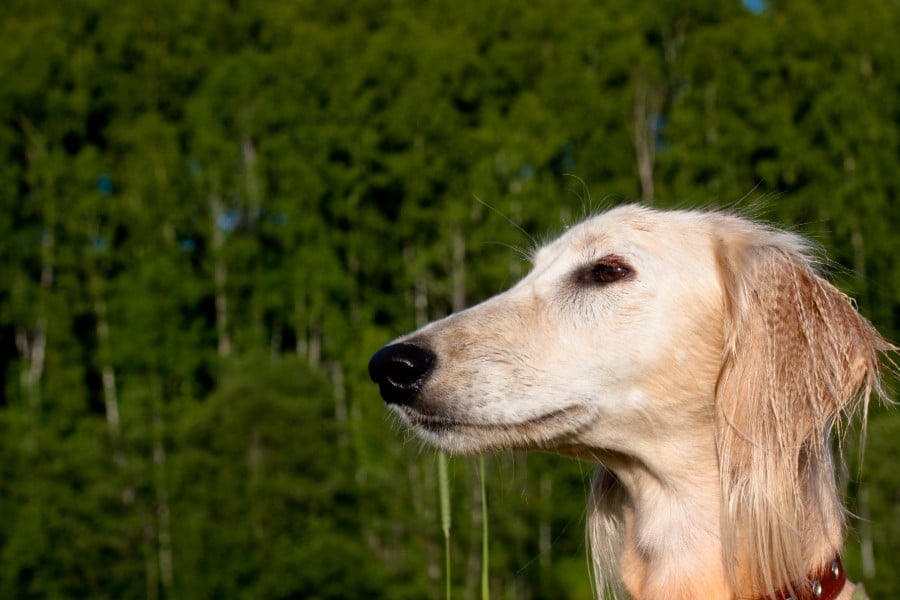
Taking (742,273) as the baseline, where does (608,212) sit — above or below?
above

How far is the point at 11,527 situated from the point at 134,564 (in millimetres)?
2692

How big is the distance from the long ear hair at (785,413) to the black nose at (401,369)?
95 centimetres

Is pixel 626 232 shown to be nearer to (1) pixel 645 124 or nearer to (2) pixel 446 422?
(2) pixel 446 422

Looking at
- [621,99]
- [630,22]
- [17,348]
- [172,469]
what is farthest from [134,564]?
[630,22]

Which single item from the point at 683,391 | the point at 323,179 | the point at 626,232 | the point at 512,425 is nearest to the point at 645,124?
the point at 323,179

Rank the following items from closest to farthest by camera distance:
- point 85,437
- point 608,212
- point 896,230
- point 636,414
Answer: point 636,414 < point 608,212 < point 85,437 < point 896,230

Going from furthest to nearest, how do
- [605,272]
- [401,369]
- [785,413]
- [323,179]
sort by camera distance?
1. [323,179]
2. [605,272]
3. [401,369]
4. [785,413]

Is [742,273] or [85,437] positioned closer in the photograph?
[742,273]

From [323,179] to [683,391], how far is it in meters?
25.0

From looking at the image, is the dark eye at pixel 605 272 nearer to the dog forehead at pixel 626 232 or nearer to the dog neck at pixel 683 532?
the dog forehead at pixel 626 232

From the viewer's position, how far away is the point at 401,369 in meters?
3.29

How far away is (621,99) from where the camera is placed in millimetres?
28125

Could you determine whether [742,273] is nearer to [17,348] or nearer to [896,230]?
[896,230]

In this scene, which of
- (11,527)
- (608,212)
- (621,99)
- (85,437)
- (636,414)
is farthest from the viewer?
(621,99)
